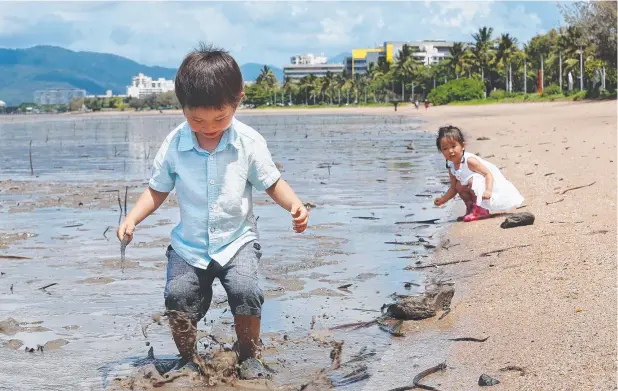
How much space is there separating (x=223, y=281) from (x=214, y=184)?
45cm

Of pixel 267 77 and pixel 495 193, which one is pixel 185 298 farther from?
Result: pixel 267 77

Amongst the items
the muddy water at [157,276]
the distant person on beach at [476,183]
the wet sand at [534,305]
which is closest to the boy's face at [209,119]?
the muddy water at [157,276]

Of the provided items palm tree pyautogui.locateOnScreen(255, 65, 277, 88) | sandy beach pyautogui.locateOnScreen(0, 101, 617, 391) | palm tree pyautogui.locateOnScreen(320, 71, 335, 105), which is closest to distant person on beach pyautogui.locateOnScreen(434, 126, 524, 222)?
sandy beach pyautogui.locateOnScreen(0, 101, 617, 391)

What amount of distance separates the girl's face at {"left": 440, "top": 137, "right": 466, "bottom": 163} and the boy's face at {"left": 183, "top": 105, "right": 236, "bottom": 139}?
494 cm

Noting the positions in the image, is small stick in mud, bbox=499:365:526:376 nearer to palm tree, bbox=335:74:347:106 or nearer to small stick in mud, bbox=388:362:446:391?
small stick in mud, bbox=388:362:446:391

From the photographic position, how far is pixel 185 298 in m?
3.78

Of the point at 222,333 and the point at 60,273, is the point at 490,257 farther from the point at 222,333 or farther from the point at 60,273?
the point at 60,273

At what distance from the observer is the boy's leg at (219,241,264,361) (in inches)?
147

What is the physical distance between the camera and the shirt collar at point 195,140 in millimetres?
3773

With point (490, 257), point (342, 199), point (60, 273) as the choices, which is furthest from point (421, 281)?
point (342, 199)

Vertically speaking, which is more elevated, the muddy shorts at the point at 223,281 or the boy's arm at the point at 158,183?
the boy's arm at the point at 158,183

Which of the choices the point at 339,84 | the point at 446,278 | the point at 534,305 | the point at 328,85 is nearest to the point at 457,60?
the point at 339,84

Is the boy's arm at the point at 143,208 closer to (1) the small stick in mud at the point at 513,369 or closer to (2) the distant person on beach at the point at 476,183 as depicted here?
(1) the small stick in mud at the point at 513,369

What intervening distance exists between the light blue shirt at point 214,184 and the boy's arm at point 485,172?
4.68 m
